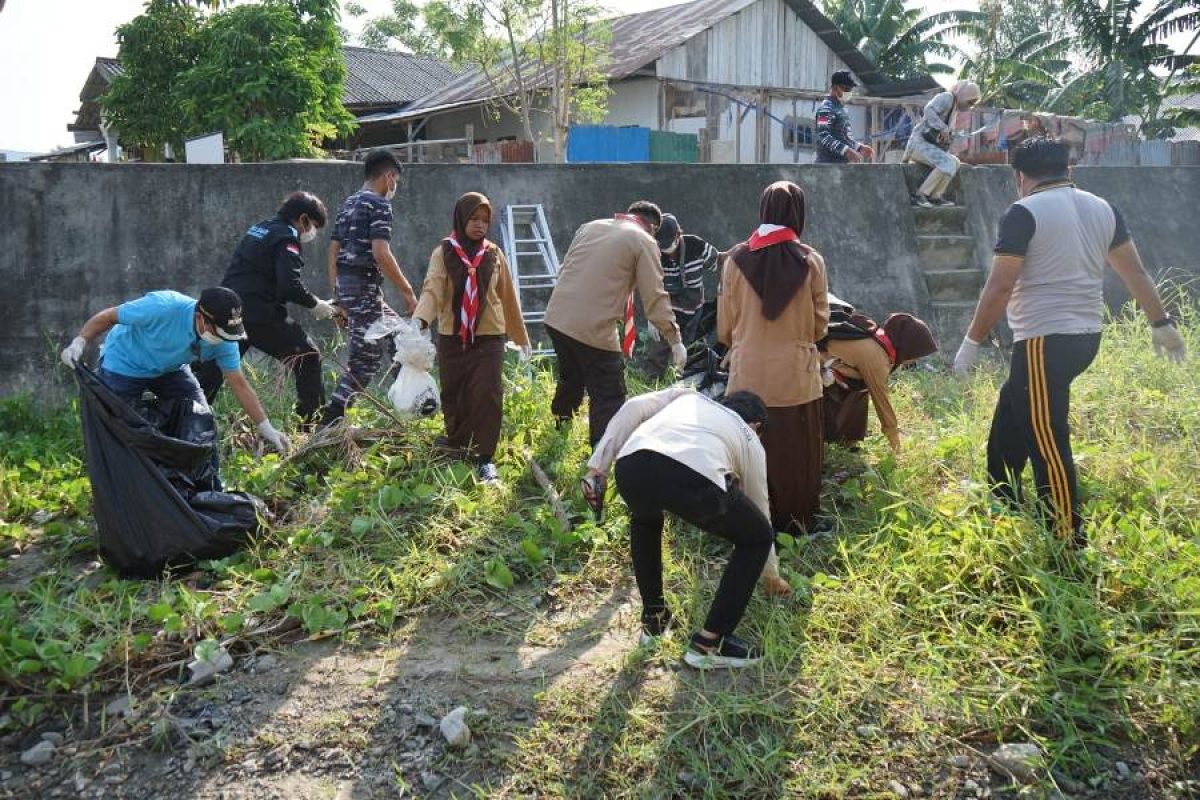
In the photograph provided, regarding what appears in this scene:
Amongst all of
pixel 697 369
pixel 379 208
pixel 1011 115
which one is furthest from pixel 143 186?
pixel 1011 115

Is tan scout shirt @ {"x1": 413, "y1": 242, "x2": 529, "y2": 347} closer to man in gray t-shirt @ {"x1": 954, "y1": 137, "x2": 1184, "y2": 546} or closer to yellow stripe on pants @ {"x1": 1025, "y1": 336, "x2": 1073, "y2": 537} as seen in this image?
man in gray t-shirt @ {"x1": 954, "y1": 137, "x2": 1184, "y2": 546}

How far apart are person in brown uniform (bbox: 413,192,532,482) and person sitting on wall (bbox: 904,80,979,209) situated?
538 centimetres

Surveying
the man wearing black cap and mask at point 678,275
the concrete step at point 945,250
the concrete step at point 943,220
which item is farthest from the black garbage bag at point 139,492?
the concrete step at point 943,220

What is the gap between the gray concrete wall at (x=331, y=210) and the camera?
21.8 ft

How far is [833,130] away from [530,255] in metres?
3.33

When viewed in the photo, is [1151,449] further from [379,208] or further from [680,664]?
[379,208]

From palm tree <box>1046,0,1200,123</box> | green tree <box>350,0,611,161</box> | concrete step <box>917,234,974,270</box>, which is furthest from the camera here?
palm tree <box>1046,0,1200,123</box>

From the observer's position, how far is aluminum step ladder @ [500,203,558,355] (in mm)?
7750

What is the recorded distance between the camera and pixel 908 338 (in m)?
5.17

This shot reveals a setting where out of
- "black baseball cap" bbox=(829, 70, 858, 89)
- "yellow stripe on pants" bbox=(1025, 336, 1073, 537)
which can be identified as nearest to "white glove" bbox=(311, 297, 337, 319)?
"yellow stripe on pants" bbox=(1025, 336, 1073, 537)

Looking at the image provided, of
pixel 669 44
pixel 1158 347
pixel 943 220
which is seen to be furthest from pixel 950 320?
pixel 669 44

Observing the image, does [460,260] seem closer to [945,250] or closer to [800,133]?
→ [945,250]

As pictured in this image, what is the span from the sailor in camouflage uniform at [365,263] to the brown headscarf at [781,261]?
2.53 m

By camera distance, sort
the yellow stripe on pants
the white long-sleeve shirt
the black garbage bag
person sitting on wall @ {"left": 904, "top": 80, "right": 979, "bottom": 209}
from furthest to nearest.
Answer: person sitting on wall @ {"left": 904, "top": 80, "right": 979, "bottom": 209}, the black garbage bag, the yellow stripe on pants, the white long-sleeve shirt
